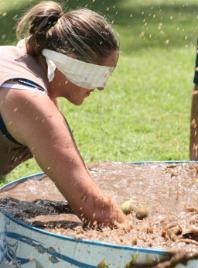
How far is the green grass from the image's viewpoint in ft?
19.9

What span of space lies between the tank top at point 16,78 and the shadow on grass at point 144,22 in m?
7.36

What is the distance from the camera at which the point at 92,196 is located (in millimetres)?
2836

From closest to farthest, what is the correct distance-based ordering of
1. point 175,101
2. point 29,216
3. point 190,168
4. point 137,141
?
point 29,216 < point 190,168 < point 137,141 < point 175,101

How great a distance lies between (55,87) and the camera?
3162 millimetres

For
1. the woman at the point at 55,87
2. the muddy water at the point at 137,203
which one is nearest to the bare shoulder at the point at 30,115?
the woman at the point at 55,87

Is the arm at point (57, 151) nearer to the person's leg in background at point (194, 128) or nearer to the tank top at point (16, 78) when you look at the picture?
the tank top at point (16, 78)

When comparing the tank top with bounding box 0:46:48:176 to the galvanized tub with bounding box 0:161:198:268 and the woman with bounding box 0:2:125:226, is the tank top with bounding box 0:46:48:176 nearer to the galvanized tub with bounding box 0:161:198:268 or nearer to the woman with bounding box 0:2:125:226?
the woman with bounding box 0:2:125:226

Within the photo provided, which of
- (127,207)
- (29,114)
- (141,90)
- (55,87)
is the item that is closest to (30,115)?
(29,114)

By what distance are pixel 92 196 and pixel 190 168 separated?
1.00 m

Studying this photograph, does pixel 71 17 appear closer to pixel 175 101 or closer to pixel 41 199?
pixel 41 199

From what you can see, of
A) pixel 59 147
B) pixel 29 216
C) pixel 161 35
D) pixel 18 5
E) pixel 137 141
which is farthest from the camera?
pixel 18 5

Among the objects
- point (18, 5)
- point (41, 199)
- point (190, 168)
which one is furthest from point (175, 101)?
point (18, 5)

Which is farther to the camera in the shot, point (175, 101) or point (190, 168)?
point (175, 101)

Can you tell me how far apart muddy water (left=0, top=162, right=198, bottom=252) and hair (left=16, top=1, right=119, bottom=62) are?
612mm
